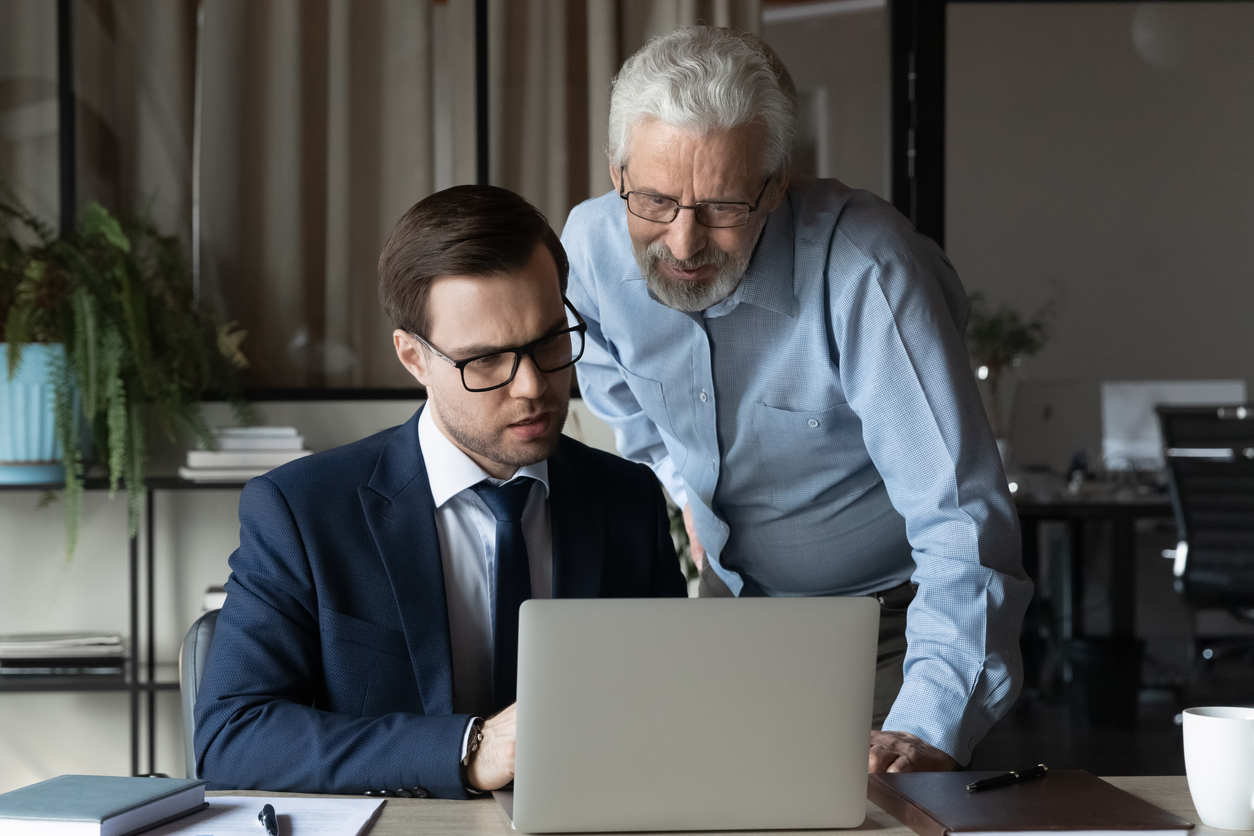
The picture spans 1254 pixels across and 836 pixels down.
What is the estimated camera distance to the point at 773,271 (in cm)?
159

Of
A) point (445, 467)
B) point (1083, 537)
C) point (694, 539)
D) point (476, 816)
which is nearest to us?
point (476, 816)

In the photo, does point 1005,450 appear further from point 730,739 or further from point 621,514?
point 730,739

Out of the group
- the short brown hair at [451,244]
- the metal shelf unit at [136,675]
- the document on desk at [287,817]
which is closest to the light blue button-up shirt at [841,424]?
the short brown hair at [451,244]

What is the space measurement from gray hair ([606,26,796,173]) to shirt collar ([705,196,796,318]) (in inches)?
4.9

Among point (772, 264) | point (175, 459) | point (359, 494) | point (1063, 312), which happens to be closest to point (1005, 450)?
point (1063, 312)

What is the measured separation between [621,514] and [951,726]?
54 cm

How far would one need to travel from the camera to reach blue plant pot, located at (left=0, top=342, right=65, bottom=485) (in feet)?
9.11

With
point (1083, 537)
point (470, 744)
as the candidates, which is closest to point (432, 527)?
point (470, 744)

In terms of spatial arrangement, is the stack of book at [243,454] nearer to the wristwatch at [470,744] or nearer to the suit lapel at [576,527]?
the suit lapel at [576,527]

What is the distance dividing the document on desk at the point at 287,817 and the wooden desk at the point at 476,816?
20mm

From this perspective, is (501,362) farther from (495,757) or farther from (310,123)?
(310,123)

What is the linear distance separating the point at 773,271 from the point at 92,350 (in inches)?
73.1

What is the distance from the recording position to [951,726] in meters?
1.28

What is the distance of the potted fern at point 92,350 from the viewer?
2.77 meters
